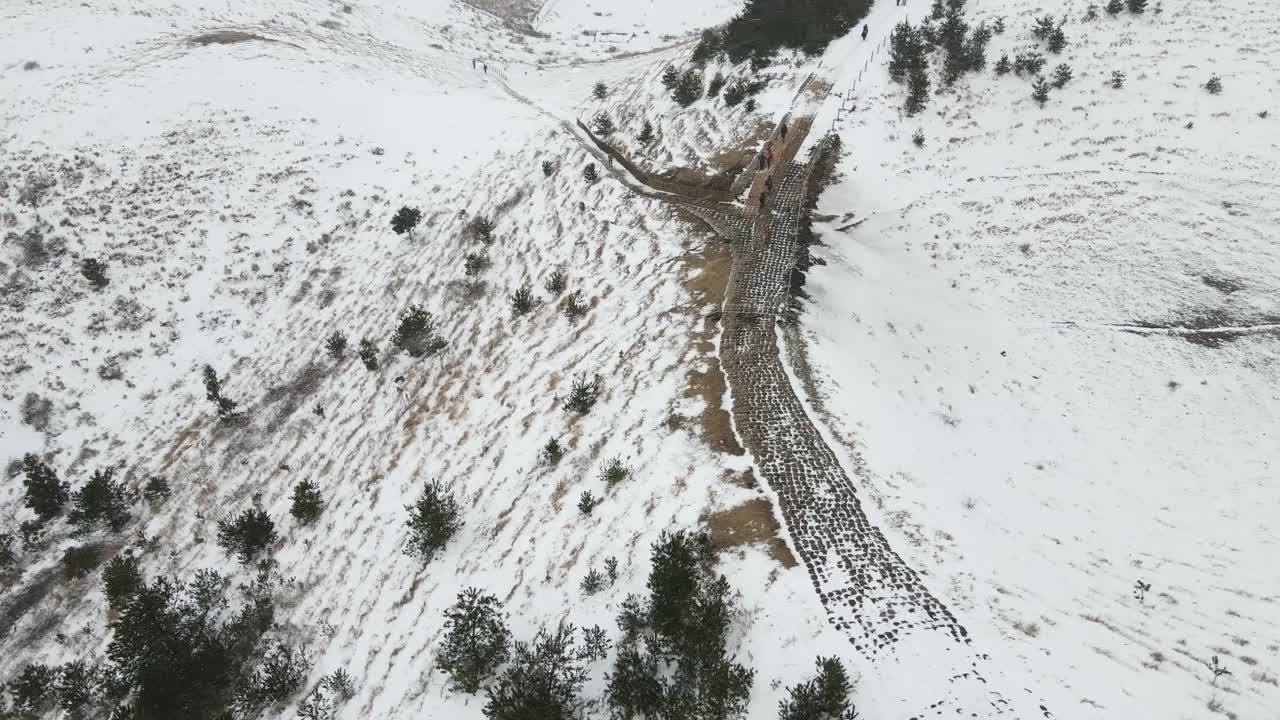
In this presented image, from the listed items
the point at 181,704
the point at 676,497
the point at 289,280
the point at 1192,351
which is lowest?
the point at 181,704

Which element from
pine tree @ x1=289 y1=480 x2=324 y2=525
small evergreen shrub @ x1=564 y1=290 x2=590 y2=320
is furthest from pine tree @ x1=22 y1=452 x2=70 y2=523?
small evergreen shrub @ x1=564 y1=290 x2=590 y2=320

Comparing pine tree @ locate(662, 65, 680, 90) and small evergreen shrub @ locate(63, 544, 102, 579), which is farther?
pine tree @ locate(662, 65, 680, 90)

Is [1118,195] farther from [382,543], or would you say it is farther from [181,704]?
[181,704]

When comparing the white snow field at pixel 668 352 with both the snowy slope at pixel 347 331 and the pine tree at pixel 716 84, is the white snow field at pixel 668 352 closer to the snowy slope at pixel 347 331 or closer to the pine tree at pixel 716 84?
the snowy slope at pixel 347 331

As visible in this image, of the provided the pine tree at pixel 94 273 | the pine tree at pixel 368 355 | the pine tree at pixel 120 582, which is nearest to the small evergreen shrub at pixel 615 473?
the pine tree at pixel 368 355

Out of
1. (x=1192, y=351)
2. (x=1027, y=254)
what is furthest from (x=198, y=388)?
(x=1192, y=351)

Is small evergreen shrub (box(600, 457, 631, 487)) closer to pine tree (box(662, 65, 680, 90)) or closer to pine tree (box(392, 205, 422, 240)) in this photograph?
pine tree (box(392, 205, 422, 240))
